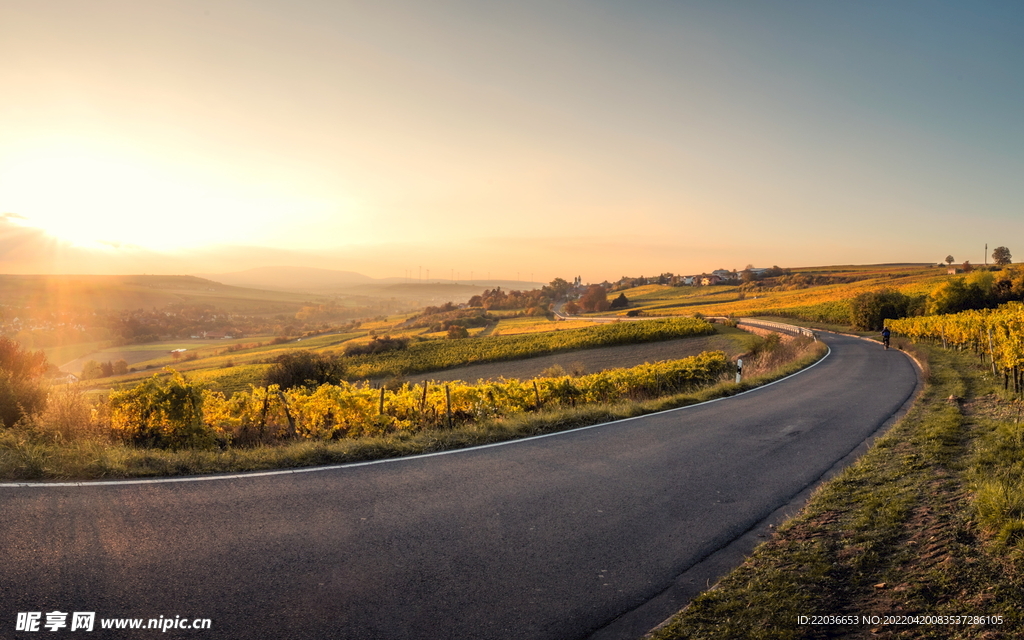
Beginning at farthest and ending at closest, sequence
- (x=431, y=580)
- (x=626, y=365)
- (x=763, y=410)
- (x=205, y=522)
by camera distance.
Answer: (x=626, y=365), (x=763, y=410), (x=205, y=522), (x=431, y=580)

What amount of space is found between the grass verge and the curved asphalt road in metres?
0.59

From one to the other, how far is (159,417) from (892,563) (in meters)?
11.8

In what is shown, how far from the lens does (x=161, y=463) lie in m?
7.43

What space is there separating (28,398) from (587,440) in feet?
36.6

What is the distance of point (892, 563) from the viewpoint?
4.57 m

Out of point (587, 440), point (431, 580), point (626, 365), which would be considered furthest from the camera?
point (626, 365)

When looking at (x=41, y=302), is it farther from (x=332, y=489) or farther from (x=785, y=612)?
(x=785, y=612)

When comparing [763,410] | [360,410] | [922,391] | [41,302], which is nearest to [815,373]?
[922,391]

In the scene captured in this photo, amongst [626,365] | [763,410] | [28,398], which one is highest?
[28,398]

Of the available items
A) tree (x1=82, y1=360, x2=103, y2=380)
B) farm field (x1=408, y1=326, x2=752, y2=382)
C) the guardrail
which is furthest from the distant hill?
the guardrail

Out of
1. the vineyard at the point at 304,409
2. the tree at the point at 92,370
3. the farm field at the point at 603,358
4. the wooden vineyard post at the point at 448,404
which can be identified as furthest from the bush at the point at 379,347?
the wooden vineyard post at the point at 448,404

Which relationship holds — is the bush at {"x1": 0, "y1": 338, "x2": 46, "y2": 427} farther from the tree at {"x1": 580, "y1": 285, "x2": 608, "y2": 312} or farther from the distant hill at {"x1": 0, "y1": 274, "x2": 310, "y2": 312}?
the tree at {"x1": 580, "y1": 285, "x2": 608, "y2": 312}

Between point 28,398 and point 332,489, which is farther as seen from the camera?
point 28,398

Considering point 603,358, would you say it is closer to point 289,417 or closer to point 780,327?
point 780,327
